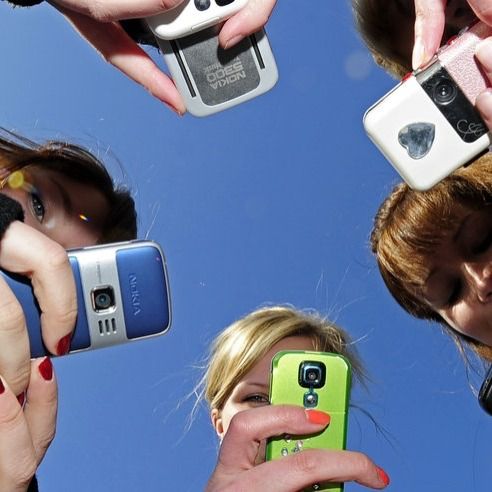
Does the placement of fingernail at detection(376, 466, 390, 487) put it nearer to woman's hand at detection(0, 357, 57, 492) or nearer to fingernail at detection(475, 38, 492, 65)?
woman's hand at detection(0, 357, 57, 492)

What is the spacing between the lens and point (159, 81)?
158 cm

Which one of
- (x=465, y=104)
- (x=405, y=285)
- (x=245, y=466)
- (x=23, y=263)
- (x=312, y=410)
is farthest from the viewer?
(x=405, y=285)

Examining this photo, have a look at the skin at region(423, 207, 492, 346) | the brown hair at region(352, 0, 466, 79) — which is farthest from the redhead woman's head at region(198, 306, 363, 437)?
the brown hair at region(352, 0, 466, 79)

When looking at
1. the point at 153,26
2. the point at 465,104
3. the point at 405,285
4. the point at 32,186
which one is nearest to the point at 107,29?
the point at 153,26

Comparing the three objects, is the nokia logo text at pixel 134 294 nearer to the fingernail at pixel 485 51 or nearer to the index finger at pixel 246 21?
the index finger at pixel 246 21

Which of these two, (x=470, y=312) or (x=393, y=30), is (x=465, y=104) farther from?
(x=393, y=30)

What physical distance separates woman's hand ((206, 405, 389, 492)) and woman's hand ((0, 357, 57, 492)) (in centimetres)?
35

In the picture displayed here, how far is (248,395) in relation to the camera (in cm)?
215

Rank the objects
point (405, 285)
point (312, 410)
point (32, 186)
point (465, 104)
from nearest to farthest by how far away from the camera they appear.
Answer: point (465, 104) < point (312, 410) < point (32, 186) < point (405, 285)

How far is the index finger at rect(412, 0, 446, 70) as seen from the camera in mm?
1348

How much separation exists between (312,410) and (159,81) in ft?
2.46

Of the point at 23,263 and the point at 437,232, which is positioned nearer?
the point at 23,263

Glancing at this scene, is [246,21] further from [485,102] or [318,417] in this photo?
[318,417]

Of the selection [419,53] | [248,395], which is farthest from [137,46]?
[248,395]
